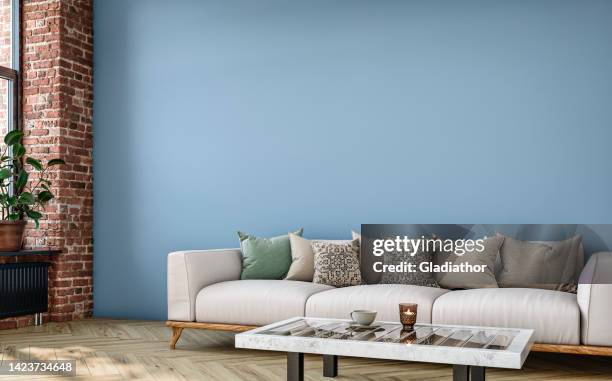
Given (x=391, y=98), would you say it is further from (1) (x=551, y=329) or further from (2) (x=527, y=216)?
(1) (x=551, y=329)

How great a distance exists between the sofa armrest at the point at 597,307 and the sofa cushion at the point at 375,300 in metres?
0.86

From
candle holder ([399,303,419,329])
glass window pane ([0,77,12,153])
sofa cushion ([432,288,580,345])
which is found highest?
glass window pane ([0,77,12,153])

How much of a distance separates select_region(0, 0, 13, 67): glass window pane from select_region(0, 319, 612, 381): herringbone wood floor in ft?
8.11

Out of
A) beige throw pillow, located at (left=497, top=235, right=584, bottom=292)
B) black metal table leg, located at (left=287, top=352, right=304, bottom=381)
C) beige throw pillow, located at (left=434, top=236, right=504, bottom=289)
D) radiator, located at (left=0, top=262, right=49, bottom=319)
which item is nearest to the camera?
black metal table leg, located at (left=287, top=352, right=304, bottom=381)

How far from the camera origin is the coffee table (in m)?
2.77

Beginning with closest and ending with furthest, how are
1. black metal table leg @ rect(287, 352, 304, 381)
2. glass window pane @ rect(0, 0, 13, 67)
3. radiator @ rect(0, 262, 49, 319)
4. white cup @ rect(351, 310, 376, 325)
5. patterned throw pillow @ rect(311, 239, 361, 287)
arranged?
black metal table leg @ rect(287, 352, 304, 381)
white cup @ rect(351, 310, 376, 325)
patterned throw pillow @ rect(311, 239, 361, 287)
radiator @ rect(0, 262, 49, 319)
glass window pane @ rect(0, 0, 13, 67)

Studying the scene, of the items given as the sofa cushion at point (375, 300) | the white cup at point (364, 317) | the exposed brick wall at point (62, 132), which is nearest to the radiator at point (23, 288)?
the exposed brick wall at point (62, 132)

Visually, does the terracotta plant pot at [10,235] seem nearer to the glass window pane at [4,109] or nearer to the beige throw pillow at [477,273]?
the glass window pane at [4,109]

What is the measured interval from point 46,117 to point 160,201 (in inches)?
48.9

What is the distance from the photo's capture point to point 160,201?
19.8 feet

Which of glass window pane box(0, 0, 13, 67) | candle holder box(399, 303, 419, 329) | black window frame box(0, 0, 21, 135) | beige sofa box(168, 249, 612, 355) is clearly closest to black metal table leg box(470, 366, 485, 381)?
candle holder box(399, 303, 419, 329)

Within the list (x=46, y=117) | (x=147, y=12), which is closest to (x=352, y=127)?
(x=147, y=12)

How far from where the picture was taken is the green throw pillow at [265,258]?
4.99m

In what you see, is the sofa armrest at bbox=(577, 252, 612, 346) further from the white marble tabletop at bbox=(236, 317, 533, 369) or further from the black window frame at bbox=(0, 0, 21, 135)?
the black window frame at bbox=(0, 0, 21, 135)
